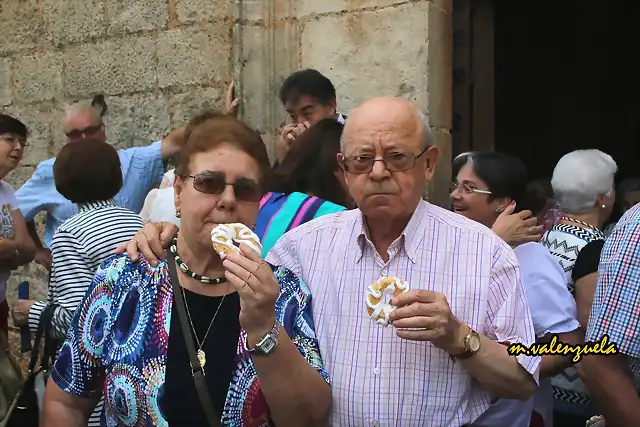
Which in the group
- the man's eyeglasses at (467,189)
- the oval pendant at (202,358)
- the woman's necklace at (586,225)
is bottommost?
the oval pendant at (202,358)

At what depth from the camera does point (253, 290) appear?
1920 millimetres

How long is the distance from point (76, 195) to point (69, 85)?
8.22 ft

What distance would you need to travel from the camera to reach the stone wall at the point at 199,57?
4.47 m

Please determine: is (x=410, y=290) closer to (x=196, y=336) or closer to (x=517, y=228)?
A: (x=196, y=336)

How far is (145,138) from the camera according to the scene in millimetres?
5383

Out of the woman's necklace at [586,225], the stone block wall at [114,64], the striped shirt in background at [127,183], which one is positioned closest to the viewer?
the woman's necklace at [586,225]

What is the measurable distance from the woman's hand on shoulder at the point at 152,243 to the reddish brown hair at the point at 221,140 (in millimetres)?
186

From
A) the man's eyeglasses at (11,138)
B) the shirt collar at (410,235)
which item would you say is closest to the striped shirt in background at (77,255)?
the shirt collar at (410,235)

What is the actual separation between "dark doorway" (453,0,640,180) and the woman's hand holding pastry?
4751 mm

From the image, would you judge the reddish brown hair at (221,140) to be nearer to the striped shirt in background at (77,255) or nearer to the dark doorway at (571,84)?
the striped shirt in background at (77,255)

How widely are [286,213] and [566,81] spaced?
552 cm

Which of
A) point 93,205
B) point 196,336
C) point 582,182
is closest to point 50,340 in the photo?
point 93,205

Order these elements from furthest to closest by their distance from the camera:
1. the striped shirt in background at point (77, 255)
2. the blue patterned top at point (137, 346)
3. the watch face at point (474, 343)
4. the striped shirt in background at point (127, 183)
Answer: the striped shirt in background at point (127, 183) < the striped shirt in background at point (77, 255) < the blue patterned top at point (137, 346) < the watch face at point (474, 343)

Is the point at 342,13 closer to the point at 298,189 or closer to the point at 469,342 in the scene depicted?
→ the point at 298,189
